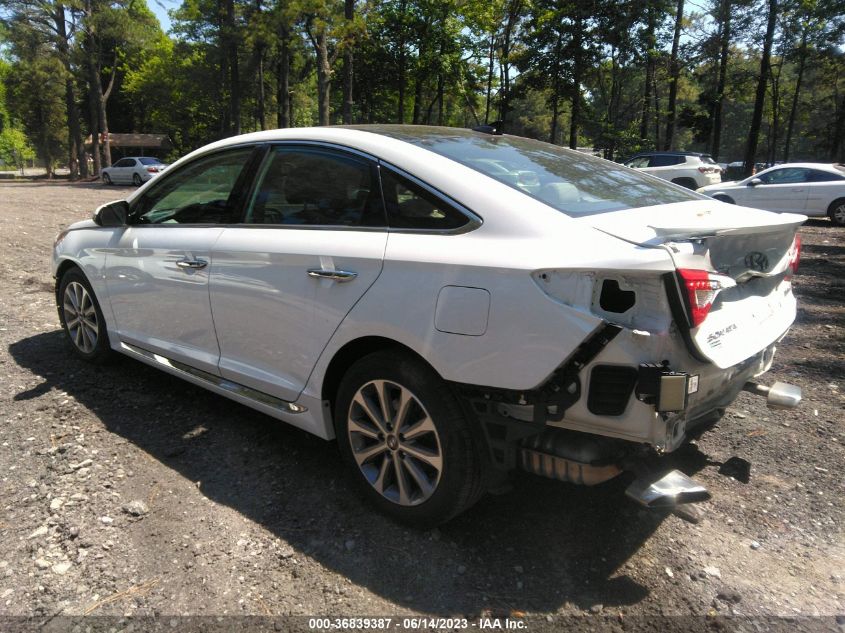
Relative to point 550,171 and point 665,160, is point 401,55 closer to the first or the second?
point 665,160

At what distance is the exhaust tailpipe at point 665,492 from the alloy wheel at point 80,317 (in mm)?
3828

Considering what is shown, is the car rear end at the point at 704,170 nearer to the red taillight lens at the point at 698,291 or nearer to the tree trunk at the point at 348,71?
the tree trunk at the point at 348,71

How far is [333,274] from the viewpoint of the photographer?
8.79 feet

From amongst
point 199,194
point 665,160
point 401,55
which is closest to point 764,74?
point 665,160

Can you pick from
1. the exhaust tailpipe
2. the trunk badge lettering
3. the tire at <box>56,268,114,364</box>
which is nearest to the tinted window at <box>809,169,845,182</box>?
the trunk badge lettering

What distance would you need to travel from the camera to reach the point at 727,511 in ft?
9.52

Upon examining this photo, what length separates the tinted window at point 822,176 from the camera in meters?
14.1

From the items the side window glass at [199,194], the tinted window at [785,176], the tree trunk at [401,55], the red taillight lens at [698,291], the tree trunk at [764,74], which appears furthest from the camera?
the tree trunk at [401,55]

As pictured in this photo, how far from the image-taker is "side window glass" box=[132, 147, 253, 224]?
11.3ft

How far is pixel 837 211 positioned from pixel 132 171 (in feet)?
107

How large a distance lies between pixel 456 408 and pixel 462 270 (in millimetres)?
556

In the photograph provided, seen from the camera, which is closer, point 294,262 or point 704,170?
point 294,262

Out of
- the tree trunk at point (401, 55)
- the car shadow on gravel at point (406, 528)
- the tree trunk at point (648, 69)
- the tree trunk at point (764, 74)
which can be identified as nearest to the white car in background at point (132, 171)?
the tree trunk at point (401, 55)

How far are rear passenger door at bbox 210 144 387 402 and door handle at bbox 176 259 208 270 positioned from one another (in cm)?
10
